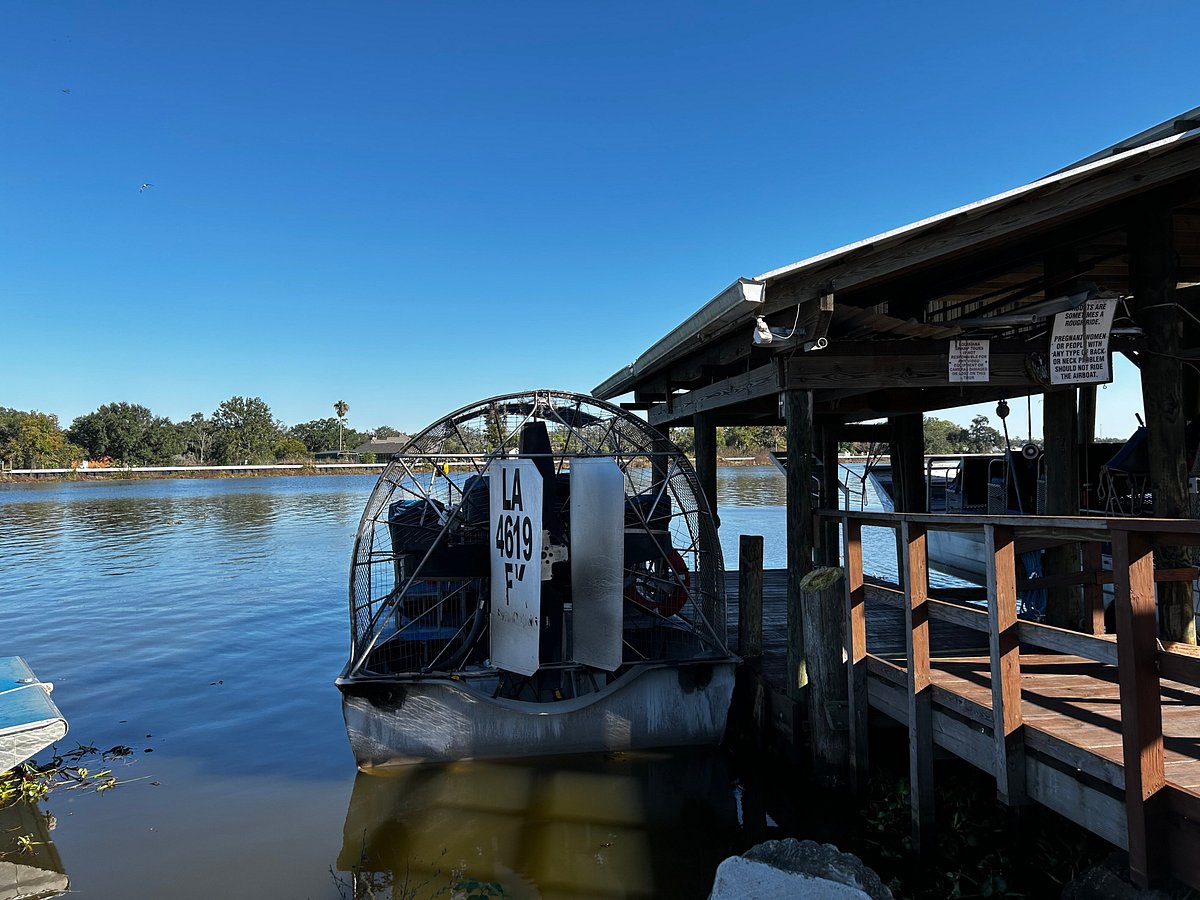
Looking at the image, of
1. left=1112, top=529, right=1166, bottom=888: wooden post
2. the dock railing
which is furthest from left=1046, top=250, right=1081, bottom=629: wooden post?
left=1112, top=529, right=1166, bottom=888: wooden post

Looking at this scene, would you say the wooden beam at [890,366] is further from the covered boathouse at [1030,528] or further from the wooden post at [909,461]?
the wooden post at [909,461]

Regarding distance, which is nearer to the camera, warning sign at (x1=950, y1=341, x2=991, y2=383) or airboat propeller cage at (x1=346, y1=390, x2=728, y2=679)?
warning sign at (x1=950, y1=341, x2=991, y2=383)

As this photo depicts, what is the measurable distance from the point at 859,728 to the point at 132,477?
304 ft

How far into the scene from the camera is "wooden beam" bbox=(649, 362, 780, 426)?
6.49 m

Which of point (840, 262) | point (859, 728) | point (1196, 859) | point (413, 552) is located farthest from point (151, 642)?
point (1196, 859)

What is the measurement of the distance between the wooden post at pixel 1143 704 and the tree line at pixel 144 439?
318ft

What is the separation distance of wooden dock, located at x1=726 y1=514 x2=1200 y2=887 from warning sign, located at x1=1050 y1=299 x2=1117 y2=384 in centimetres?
175

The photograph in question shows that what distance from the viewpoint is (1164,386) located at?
5.58 m

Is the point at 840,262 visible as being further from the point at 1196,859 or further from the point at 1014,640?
the point at 1196,859

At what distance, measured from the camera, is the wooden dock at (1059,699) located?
313cm

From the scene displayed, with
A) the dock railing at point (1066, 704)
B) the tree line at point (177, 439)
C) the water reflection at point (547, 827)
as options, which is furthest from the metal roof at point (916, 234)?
the tree line at point (177, 439)

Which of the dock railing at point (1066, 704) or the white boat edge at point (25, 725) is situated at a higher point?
the dock railing at point (1066, 704)

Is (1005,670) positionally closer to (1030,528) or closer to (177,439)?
(1030,528)

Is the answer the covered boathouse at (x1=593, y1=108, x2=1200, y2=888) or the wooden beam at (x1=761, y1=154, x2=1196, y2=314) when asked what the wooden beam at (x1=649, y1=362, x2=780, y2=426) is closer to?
the covered boathouse at (x1=593, y1=108, x2=1200, y2=888)
